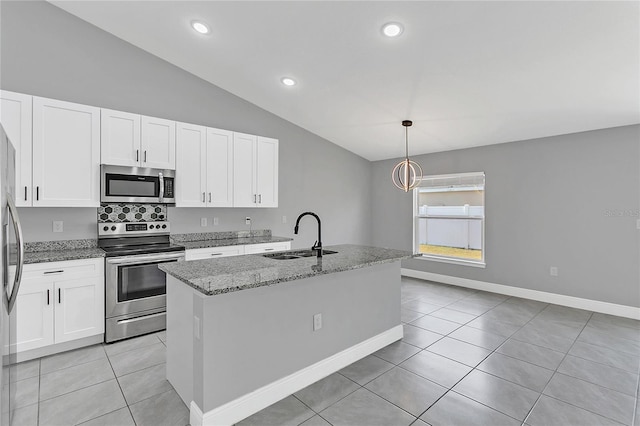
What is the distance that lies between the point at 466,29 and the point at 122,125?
3.43m

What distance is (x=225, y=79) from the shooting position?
13.9ft

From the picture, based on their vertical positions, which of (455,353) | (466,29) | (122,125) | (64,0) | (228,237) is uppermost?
(64,0)

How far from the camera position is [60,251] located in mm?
3193

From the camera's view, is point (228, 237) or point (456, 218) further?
point (456, 218)

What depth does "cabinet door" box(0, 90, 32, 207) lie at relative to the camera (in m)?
2.72

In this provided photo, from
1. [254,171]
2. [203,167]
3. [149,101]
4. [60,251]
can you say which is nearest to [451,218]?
[254,171]

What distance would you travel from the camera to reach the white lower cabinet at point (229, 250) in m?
3.66

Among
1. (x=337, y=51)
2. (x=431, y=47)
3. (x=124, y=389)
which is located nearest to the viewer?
(x=124, y=389)

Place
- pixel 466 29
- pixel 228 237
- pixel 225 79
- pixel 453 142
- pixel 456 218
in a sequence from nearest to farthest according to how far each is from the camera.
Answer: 1. pixel 466 29
2. pixel 225 79
3. pixel 228 237
4. pixel 453 142
5. pixel 456 218

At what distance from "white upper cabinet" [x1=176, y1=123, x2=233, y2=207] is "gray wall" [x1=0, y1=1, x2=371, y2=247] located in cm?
38

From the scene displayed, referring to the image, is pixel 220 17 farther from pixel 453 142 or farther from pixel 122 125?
pixel 453 142

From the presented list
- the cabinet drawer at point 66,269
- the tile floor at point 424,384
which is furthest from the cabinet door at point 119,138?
the tile floor at point 424,384

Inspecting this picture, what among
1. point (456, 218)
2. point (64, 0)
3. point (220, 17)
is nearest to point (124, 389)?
point (220, 17)

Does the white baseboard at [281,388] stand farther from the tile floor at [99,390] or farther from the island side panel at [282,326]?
the tile floor at [99,390]
